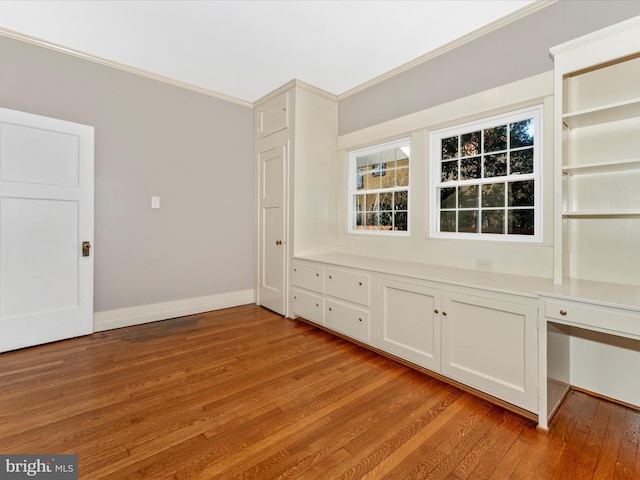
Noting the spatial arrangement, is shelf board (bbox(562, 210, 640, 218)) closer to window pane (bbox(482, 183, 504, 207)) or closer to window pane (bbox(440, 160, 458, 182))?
window pane (bbox(482, 183, 504, 207))

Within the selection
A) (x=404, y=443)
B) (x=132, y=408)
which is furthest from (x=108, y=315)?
(x=404, y=443)

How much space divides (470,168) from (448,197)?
328mm

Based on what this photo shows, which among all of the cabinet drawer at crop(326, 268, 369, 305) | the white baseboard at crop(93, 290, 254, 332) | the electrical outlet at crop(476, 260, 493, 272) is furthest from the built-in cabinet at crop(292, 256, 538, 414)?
the white baseboard at crop(93, 290, 254, 332)

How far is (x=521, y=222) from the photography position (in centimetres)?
255

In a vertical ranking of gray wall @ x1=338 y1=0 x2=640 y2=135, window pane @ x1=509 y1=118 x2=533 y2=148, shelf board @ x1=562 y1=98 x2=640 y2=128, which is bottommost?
shelf board @ x1=562 y1=98 x2=640 y2=128

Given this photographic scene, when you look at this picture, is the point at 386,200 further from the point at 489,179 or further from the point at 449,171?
the point at 489,179

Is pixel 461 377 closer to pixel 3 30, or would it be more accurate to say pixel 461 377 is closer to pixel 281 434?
pixel 281 434

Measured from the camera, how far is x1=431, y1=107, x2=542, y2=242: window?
2.50 meters

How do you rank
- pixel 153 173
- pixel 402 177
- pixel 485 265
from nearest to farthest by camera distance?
pixel 485 265, pixel 402 177, pixel 153 173

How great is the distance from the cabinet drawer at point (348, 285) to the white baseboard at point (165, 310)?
5.41 feet

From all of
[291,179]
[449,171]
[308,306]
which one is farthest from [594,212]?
[291,179]

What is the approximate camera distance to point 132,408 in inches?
77.2

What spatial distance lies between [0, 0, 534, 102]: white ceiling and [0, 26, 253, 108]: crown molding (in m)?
0.04

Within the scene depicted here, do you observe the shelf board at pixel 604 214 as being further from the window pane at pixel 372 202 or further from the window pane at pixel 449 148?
the window pane at pixel 372 202
